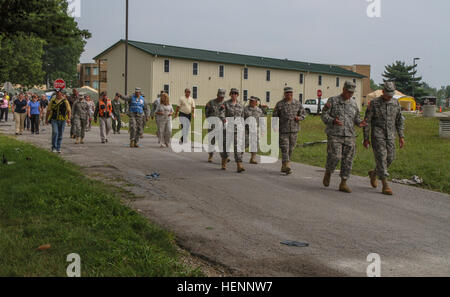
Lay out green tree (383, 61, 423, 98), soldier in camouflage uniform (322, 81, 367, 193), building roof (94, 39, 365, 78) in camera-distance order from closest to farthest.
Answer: soldier in camouflage uniform (322, 81, 367, 193), building roof (94, 39, 365, 78), green tree (383, 61, 423, 98)

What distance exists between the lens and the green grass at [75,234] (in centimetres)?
445

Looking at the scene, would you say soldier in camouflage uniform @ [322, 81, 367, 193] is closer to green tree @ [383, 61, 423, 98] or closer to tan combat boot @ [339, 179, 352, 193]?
tan combat boot @ [339, 179, 352, 193]

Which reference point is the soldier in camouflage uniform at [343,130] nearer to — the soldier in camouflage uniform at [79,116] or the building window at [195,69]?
the soldier in camouflage uniform at [79,116]

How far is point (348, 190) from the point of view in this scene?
929cm

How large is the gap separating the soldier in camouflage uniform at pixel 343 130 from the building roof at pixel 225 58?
144 feet

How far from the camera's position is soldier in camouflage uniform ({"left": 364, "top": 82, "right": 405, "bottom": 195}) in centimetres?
925

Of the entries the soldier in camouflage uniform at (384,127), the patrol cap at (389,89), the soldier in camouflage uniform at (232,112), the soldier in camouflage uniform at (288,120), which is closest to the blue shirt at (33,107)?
the soldier in camouflage uniform at (232,112)

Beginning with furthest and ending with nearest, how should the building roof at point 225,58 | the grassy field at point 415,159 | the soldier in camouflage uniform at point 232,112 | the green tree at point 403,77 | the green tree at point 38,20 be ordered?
the green tree at point 403,77, the building roof at point 225,58, the soldier in camouflage uniform at point 232,112, the grassy field at point 415,159, the green tree at point 38,20

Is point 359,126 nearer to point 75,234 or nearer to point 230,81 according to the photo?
point 75,234

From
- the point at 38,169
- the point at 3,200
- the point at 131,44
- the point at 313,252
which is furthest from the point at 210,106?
the point at 131,44

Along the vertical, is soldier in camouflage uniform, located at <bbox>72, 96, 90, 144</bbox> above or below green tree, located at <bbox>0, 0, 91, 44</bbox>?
below

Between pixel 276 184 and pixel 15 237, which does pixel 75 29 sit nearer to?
pixel 276 184

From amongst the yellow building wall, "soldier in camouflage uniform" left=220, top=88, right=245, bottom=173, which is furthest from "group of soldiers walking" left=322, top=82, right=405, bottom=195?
the yellow building wall
